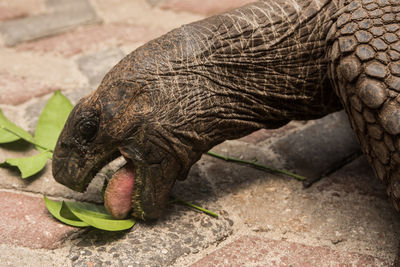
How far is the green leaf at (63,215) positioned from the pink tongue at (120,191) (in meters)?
0.11

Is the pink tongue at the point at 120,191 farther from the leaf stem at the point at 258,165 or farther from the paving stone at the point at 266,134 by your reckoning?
the paving stone at the point at 266,134

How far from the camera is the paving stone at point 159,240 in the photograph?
1795 mm

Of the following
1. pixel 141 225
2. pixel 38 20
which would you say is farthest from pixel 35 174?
pixel 38 20

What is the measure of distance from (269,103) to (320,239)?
1.58ft

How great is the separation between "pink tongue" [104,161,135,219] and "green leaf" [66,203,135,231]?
0.13 ft

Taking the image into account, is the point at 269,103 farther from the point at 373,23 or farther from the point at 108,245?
the point at 108,245

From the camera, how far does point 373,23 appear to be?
1786 millimetres

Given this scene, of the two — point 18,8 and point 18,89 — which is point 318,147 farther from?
point 18,8

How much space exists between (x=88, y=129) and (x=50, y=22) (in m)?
1.96

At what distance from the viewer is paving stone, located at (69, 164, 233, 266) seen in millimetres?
1795

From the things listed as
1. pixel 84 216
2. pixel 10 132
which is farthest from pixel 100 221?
pixel 10 132

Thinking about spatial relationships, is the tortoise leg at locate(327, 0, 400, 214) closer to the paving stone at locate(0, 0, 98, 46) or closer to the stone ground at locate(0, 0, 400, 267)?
the stone ground at locate(0, 0, 400, 267)

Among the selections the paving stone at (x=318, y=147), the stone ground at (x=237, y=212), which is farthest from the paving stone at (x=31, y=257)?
the paving stone at (x=318, y=147)

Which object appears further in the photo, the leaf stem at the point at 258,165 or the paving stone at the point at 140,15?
the paving stone at the point at 140,15
